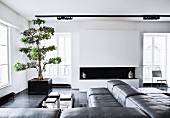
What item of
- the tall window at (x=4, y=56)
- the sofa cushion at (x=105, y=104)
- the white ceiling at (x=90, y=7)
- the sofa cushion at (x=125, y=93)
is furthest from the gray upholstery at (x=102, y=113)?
the tall window at (x=4, y=56)

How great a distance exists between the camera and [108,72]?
7.41 m

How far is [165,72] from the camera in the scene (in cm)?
778

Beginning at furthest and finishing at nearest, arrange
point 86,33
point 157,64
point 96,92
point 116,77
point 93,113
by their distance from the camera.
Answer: point 157,64
point 116,77
point 86,33
point 96,92
point 93,113

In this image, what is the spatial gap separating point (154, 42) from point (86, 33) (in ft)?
10.1

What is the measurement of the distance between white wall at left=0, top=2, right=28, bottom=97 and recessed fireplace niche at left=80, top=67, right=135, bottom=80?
7.64 ft

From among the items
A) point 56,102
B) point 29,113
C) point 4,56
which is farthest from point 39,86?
point 29,113

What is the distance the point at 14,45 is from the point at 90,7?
274 cm

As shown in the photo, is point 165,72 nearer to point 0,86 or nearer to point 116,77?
point 116,77

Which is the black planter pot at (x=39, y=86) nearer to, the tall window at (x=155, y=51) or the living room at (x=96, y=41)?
the living room at (x=96, y=41)

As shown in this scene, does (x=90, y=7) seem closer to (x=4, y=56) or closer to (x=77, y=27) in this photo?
(x=77, y=27)

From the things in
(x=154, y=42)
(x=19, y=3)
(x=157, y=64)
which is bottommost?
(x=157, y=64)

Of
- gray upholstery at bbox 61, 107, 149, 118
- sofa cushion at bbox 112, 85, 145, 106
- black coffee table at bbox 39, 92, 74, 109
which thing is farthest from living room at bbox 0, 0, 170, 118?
gray upholstery at bbox 61, 107, 149, 118

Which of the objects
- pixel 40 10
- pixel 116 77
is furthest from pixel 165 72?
pixel 40 10

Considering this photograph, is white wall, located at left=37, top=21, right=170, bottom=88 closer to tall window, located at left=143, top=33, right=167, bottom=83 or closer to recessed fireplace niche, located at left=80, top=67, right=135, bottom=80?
recessed fireplace niche, located at left=80, top=67, right=135, bottom=80
